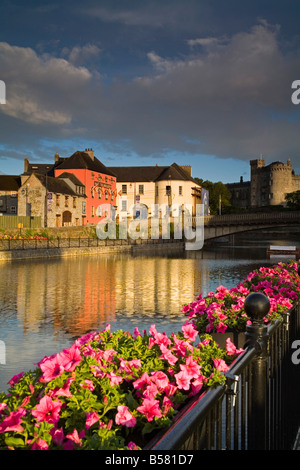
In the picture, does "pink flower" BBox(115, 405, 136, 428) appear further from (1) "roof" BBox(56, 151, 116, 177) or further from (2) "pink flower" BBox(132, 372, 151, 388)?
(1) "roof" BBox(56, 151, 116, 177)

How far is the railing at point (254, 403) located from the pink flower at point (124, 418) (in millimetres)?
161

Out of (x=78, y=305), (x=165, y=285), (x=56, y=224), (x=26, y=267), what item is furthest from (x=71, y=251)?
(x=78, y=305)

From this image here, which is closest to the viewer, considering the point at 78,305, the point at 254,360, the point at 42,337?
the point at 254,360

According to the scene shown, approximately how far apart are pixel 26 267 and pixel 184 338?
27805mm

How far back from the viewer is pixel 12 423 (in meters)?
2.41

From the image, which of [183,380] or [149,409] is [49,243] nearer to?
[183,380]

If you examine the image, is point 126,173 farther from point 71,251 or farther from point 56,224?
point 71,251

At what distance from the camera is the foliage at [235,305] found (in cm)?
658

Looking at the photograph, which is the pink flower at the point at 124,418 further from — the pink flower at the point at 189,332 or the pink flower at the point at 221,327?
the pink flower at the point at 221,327

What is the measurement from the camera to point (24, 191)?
59219 millimetres

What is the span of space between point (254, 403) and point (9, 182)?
69171 mm

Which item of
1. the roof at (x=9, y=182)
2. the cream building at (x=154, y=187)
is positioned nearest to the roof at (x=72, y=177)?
the roof at (x=9, y=182)

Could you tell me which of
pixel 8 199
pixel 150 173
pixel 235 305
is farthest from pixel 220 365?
pixel 150 173

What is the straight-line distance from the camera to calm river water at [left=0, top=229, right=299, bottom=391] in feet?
35.8
